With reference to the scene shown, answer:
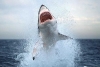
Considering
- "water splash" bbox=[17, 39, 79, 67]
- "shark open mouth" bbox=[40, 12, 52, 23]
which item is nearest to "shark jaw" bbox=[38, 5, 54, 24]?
"shark open mouth" bbox=[40, 12, 52, 23]

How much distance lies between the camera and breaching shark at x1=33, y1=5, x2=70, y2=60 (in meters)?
12.7

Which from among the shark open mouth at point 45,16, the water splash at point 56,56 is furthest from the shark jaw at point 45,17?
the water splash at point 56,56

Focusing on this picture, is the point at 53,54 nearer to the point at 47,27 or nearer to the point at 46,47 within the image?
the point at 46,47

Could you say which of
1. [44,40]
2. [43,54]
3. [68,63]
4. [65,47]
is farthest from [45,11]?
[68,63]

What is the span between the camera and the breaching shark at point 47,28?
1268 cm

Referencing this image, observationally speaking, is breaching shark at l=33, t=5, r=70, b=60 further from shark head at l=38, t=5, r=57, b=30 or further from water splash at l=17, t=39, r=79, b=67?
water splash at l=17, t=39, r=79, b=67

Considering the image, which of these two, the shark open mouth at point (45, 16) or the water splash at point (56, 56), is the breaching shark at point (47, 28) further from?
the water splash at point (56, 56)

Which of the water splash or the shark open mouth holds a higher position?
the shark open mouth

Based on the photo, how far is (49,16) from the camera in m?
12.9

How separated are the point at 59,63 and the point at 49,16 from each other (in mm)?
8207

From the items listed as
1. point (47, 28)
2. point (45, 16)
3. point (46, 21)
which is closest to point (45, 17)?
point (45, 16)

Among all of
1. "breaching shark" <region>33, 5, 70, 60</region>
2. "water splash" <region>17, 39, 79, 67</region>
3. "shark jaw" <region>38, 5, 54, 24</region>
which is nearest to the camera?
"breaching shark" <region>33, 5, 70, 60</region>

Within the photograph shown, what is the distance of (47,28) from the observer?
12.8 m

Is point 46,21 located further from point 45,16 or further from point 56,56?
point 56,56
